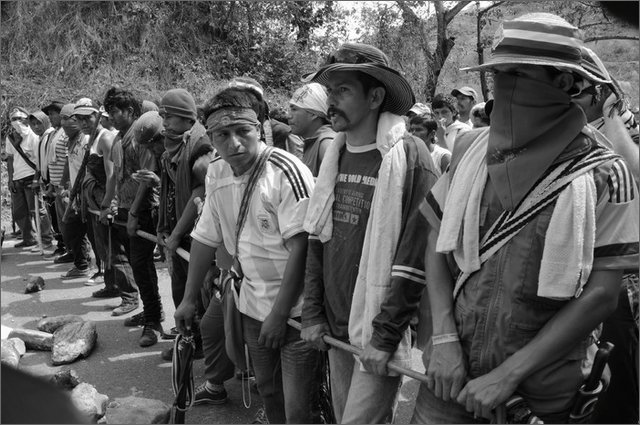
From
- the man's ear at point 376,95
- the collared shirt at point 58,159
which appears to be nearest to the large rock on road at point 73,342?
the collared shirt at point 58,159

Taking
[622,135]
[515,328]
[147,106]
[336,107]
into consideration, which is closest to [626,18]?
[515,328]

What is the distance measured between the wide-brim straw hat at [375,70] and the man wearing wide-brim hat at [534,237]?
679mm

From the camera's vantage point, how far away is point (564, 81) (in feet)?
6.48

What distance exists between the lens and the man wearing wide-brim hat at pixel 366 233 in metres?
2.50

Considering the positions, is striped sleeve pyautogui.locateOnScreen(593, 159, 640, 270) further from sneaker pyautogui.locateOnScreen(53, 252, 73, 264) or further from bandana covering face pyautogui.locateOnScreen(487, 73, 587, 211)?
sneaker pyautogui.locateOnScreen(53, 252, 73, 264)

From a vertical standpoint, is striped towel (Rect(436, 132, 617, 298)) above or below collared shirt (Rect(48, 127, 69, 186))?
above

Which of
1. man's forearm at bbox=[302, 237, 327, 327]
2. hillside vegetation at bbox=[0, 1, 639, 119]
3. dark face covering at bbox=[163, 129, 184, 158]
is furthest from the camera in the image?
hillside vegetation at bbox=[0, 1, 639, 119]

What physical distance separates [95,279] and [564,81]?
22.6 ft

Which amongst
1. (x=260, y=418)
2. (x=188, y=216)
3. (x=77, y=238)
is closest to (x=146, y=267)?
(x=188, y=216)

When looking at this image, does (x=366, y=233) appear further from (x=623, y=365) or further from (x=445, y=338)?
(x=623, y=365)

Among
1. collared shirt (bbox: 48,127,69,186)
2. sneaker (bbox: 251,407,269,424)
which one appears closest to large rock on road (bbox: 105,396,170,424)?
sneaker (bbox: 251,407,269,424)

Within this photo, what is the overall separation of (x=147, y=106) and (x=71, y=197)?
1.38m

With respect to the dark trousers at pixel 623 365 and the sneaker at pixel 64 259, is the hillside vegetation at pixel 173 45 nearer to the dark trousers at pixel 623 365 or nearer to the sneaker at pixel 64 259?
the sneaker at pixel 64 259

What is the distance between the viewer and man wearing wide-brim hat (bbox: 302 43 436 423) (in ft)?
8.20
